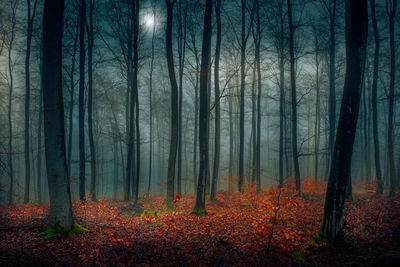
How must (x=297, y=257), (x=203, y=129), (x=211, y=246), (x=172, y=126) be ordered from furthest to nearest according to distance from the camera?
(x=172, y=126), (x=203, y=129), (x=211, y=246), (x=297, y=257)

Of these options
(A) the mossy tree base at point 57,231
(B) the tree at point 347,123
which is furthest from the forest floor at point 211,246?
(B) the tree at point 347,123

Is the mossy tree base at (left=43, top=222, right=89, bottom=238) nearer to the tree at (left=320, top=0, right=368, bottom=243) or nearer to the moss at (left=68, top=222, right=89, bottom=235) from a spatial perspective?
the moss at (left=68, top=222, right=89, bottom=235)

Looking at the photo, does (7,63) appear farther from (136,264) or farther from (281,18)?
(281,18)

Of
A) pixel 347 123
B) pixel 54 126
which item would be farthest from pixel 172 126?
pixel 347 123

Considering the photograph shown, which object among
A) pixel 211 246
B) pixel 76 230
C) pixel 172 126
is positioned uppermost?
pixel 172 126

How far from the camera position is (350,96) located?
515 cm

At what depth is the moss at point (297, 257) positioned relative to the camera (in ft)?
14.3

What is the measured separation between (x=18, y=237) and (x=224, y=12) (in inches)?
622

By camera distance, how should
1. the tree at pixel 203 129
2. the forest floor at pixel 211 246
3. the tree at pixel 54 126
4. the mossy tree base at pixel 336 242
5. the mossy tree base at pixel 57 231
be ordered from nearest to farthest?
the forest floor at pixel 211 246 < the mossy tree base at pixel 336 242 < the mossy tree base at pixel 57 231 < the tree at pixel 54 126 < the tree at pixel 203 129

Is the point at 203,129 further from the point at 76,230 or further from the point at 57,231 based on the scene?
the point at 57,231

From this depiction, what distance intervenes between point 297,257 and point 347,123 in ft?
12.0

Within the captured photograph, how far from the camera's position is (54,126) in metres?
5.54

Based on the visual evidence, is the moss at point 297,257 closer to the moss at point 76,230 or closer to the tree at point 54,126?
the moss at point 76,230

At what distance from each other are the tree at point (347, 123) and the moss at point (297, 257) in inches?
48.2
